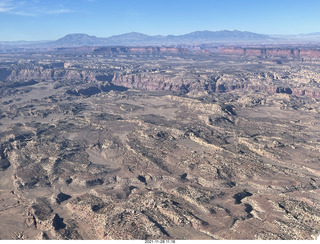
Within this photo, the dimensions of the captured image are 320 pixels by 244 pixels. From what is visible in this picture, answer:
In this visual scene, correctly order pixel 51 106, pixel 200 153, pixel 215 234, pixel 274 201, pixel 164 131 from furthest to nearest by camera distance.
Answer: pixel 51 106, pixel 164 131, pixel 200 153, pixel 274 201, pixel 215 234

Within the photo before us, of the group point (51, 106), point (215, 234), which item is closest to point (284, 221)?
point (215, 234)

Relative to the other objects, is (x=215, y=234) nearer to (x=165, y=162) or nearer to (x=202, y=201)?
(x=202, y=201)

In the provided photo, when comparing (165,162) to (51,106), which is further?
(51,106)

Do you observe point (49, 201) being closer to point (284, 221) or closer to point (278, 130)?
point (284, 221)

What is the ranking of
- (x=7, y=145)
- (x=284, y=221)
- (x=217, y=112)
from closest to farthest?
(x=284, y=221), (x=7, y=145), (x=217, y=112)

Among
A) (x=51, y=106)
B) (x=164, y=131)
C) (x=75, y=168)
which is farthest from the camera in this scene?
(x=51, y=106)

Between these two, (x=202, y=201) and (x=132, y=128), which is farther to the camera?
(x=132, y=128)

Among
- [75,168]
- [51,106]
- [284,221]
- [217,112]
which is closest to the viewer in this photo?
[284,221]

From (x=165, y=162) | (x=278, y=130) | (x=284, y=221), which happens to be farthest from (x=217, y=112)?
(x=284, y=221)
